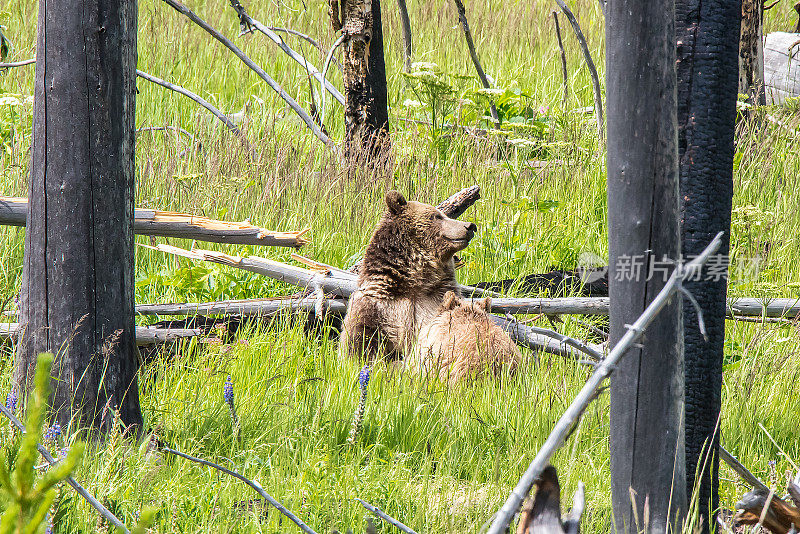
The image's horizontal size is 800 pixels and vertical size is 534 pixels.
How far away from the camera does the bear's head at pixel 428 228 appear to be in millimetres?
4969

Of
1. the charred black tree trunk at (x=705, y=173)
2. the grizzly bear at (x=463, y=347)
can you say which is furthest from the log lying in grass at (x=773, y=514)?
the grizzly bear at (x=463, y=347)

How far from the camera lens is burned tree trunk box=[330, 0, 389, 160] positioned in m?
7.30

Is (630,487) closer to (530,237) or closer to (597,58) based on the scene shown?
(530,237)

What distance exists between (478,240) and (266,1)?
27.4 ft

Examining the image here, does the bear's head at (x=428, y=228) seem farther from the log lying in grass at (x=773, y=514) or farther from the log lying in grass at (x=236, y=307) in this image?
the log lying in grass at (x=773, y=514)

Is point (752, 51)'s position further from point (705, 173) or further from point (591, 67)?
point (705, 173)

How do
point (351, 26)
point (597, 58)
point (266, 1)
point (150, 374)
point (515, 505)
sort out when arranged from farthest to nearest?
point (266, 1)
point (597, 58)
point (351, 26)
point (150, 374)
point (515, 505)

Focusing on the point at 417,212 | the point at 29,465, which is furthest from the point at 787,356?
the point at 29,465

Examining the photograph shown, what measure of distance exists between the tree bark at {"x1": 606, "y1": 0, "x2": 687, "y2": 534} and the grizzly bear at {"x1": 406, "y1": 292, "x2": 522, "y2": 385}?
2.00 metres

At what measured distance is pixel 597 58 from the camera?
1188 centimetres

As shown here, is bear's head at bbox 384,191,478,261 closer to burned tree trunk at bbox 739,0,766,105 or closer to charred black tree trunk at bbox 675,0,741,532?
charred black tree trunk at bbox 675,0,741,532

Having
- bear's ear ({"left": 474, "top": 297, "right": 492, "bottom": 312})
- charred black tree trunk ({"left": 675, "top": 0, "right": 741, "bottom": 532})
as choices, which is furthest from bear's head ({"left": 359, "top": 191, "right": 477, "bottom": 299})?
charred black tree trunk ({"left": 675, "top": 0, "right": 741, "bottom": 532})

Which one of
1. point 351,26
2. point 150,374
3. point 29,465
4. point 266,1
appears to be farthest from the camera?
point 266,1

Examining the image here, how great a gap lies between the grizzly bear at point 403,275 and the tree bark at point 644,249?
8.45 ft
